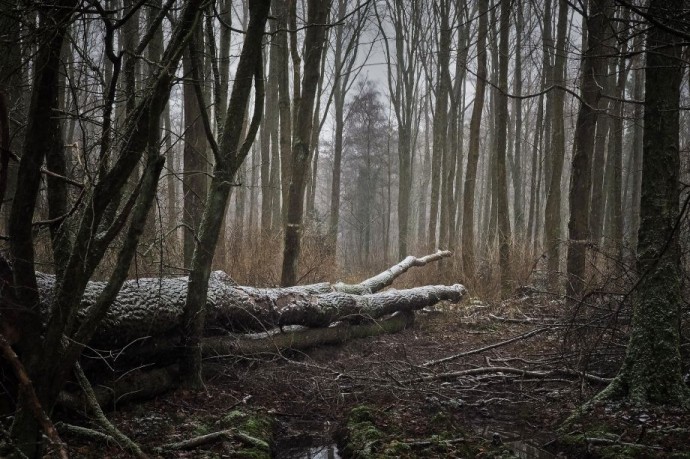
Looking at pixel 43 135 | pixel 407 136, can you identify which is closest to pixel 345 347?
pixel 43 135

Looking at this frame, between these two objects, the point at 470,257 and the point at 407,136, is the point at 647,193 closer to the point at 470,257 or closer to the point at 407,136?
the point at 470,257

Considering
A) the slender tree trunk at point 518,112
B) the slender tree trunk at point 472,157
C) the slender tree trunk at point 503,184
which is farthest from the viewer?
the slender tree trunk at point 518,112

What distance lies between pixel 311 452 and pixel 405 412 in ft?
3.09

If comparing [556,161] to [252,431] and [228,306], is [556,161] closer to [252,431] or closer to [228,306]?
[228,306]

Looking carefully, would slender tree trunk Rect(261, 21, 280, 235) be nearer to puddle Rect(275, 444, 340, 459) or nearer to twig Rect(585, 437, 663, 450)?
puddle Rect(275, 444, 340, 459)

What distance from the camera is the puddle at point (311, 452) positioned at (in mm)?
3633

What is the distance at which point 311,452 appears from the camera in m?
3.72

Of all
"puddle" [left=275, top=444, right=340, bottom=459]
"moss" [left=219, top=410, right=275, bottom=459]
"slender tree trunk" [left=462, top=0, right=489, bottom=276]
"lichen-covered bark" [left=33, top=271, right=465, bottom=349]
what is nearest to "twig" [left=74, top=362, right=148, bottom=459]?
"lichen-covered bark" [left=33, top=271, right=465, bottom=349]

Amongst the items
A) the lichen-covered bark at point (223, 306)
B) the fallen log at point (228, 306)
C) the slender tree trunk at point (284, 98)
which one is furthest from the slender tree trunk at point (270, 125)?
the lichen-covered bark at point (223, 306)

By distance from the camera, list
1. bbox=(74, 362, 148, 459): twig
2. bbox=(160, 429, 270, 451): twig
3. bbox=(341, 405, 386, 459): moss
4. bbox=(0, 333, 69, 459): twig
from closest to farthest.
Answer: bbox=(0, 333, 69, 459): twig → bbox=(74, 362, 148, 459): twig → bbox=(160, 429, 270, 451): twig → bbox=(341, 405, 386, 459): moss

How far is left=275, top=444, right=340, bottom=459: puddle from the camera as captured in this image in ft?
11.9

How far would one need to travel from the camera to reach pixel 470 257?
10.9 metres

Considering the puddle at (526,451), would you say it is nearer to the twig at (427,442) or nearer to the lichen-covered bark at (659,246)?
the twig at (427,442)

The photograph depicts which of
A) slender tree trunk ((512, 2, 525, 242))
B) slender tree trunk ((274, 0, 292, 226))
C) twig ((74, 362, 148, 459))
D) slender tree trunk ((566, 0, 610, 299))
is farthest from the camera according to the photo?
slender tree trunk ((512, 2, 525, 242))
